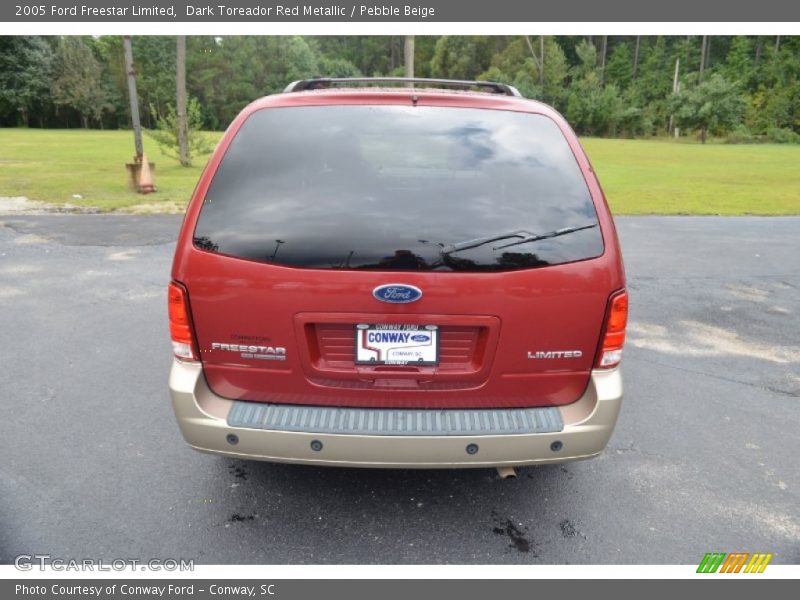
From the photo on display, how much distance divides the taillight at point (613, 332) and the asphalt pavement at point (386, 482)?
87 cm

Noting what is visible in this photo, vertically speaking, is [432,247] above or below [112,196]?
above

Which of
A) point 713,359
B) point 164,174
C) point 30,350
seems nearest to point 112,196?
point 164,174

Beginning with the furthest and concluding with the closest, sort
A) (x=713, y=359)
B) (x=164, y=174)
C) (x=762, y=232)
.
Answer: (x=164, y=174)
(x=762, y=232)
(x=713, y=359)

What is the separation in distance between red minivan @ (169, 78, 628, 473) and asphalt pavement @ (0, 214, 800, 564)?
1.65 ft

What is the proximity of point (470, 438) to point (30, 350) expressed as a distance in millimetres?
4117

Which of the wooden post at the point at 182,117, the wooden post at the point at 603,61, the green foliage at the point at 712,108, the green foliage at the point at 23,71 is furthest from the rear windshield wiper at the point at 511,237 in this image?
the wooden post at the point at 603,61

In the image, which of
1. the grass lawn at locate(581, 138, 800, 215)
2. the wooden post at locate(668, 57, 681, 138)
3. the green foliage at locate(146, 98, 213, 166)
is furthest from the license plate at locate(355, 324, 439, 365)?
the wooden post at locate(668, 57, 681, 138)

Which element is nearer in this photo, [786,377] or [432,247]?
[432,247]

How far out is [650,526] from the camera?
2.98 metres

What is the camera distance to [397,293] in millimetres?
2482

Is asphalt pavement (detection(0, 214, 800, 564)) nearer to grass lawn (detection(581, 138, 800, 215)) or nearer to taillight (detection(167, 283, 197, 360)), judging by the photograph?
taillight (detection(167, 283, 197, 360))

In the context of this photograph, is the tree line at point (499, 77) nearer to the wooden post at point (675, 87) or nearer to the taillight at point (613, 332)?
the wooden post at point (675, 87)

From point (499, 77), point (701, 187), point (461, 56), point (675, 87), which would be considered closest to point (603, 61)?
point (461, 56)

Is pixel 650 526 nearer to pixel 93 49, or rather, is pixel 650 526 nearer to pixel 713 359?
pixel 713 359
